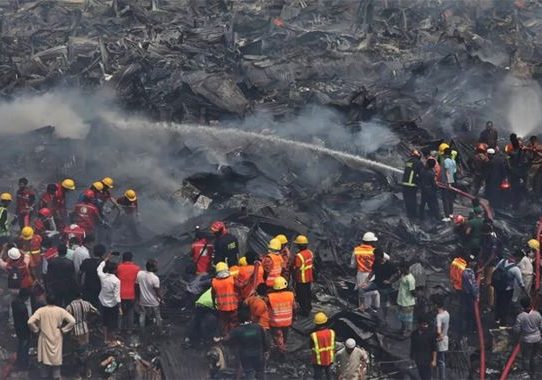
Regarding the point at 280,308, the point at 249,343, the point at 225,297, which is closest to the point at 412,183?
the point at 280,308

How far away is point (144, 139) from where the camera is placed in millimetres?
23219

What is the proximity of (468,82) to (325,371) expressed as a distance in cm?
1581

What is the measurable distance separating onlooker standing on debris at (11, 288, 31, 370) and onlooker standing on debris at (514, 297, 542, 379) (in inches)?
310

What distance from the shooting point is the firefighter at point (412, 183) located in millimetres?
18906

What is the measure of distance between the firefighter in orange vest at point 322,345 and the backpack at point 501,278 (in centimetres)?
352

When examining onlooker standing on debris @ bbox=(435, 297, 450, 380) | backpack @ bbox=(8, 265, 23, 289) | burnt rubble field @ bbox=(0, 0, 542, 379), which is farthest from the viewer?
burnt rubble field @ bbox=(0, 0, 542, 379)

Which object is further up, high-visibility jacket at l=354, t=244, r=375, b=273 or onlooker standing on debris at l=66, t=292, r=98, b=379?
high-visibility jacket at l=354, t=244, r=375, b=273

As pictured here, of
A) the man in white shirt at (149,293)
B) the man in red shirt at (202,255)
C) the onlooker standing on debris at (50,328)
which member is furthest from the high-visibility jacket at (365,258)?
the onlooker standing on debris at (50,328)

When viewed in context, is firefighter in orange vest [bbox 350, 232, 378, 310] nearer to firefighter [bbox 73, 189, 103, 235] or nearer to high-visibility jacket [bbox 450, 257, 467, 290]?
high-visibility jacket [bbox 450, 257, 467, 290]

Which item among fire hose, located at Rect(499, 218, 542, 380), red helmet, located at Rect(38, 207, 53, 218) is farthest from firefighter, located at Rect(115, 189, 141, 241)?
fire hose, located at Rect(499, 218, 542, 380)

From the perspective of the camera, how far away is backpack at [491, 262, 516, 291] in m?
14.8

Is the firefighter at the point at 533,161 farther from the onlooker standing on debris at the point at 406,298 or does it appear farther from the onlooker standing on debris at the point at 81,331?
the onlooker standing on debris at the point at 81,331

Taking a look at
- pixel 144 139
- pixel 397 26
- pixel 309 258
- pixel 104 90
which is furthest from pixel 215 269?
pixel 397 26

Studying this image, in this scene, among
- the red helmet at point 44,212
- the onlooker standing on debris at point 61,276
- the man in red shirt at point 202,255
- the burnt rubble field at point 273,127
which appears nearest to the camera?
the onlooker standing on debris at point 61,276
